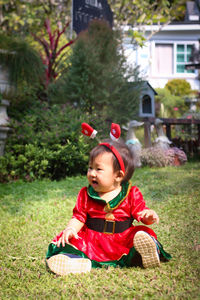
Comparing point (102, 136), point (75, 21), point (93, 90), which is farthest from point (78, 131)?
point (75, 21)

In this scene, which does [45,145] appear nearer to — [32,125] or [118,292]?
[32,125]

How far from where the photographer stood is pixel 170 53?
16969mm

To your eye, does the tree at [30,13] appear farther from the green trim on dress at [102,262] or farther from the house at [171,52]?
the green trim on dress at [102,262]

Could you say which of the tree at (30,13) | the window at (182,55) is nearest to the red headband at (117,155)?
the tree at (30,13)

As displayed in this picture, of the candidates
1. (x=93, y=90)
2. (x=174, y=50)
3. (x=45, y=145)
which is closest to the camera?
(x=45, y=145)

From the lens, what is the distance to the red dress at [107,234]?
2379 mm

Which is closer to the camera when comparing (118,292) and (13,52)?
(118,292)

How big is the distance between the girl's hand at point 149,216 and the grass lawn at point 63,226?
0.30 meters

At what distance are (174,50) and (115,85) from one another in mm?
10258

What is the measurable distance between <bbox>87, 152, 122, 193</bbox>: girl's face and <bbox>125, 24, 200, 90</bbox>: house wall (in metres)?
14.5

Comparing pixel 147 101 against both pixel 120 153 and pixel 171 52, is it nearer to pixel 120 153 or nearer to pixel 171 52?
pixel 120 153

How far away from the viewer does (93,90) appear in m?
7.39

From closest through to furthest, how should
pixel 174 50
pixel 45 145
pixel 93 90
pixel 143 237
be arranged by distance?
1. pixel 143 237
2. pixel 45 145
3. pixel 93 90
4. pixel 174 50

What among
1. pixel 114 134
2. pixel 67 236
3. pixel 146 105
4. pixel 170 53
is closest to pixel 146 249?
pixel 67 236
